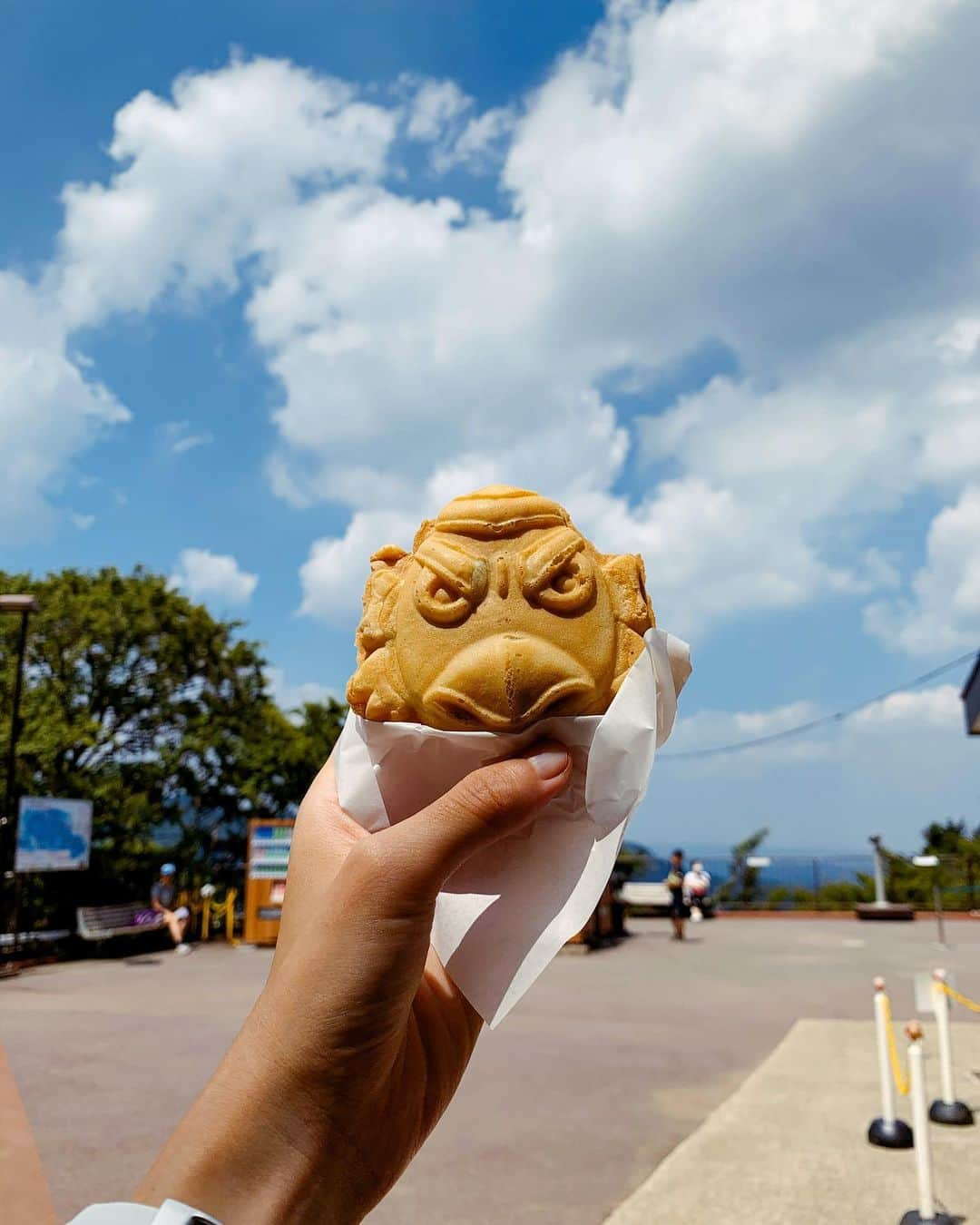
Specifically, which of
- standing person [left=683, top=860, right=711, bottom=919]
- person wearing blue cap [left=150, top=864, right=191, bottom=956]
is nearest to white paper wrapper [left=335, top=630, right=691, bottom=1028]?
person wearing blue cap [left=150, top=864, right=191, bottom=956]

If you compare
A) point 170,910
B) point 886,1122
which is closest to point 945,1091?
point 886,1122

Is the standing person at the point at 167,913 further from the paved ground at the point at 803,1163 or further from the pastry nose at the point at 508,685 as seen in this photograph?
the pastry nose at the point at 508,685

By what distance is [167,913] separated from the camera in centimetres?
1727

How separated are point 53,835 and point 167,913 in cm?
276

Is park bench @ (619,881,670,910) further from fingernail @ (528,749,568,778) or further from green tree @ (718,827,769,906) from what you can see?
fingernail @ (528,749,568,778)

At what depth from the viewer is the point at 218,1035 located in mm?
9078

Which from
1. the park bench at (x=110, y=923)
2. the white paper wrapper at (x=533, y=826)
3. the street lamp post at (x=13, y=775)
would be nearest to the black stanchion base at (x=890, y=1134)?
the white paper wrapper at (x=533, y=826)

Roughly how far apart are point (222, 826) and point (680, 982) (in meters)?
11.5

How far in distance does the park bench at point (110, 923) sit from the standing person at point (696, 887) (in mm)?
12059

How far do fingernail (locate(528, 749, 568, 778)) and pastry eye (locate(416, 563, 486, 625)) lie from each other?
391 millimetres

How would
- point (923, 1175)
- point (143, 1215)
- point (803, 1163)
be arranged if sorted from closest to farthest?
point (143, 1215) < point (923, 1175) < point (803, 1163)

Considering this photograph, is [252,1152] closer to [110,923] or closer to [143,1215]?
[143,1215]

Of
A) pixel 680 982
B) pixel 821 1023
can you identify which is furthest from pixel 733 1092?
pixel 680 982

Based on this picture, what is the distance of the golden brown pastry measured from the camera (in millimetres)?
2072
